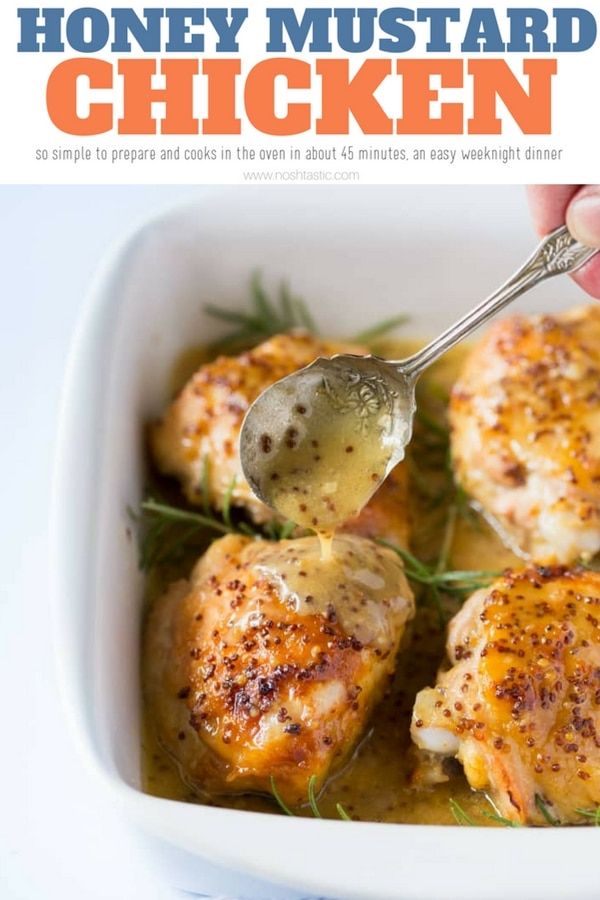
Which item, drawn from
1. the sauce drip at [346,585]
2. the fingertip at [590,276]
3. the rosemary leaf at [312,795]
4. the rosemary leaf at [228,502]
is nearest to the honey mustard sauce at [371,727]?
the sauce drip at [346,585]

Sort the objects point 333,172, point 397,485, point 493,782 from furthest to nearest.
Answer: point 333,172, point 397,485, point 493,782

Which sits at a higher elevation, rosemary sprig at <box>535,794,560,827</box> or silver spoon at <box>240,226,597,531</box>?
silver spoon at <box>240,226,597,531</box>

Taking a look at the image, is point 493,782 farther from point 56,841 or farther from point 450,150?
point 450,150

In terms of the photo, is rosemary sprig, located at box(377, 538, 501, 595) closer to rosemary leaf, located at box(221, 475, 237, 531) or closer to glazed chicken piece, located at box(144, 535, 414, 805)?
glazed chicken piece, located at box(144, 535, 414, 805)

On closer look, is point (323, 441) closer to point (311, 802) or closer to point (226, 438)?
point (226, 438)

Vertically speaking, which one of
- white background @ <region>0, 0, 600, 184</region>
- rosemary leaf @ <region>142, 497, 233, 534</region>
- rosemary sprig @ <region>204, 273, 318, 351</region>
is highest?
white background @ <region>0, 0, 600, 184</region>

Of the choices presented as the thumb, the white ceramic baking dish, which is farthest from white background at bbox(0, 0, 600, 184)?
the thumb

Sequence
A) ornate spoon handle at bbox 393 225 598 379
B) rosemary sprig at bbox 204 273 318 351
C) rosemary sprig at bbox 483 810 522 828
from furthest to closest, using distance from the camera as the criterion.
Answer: rosemary sprig at bbox 204 273 318 351
ornate spoon handle at bbox 393 225 598 379
rosemary sprig at bbox 483 810 522 828

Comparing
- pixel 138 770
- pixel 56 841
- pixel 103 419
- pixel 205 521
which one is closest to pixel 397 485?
pixel 205 521
